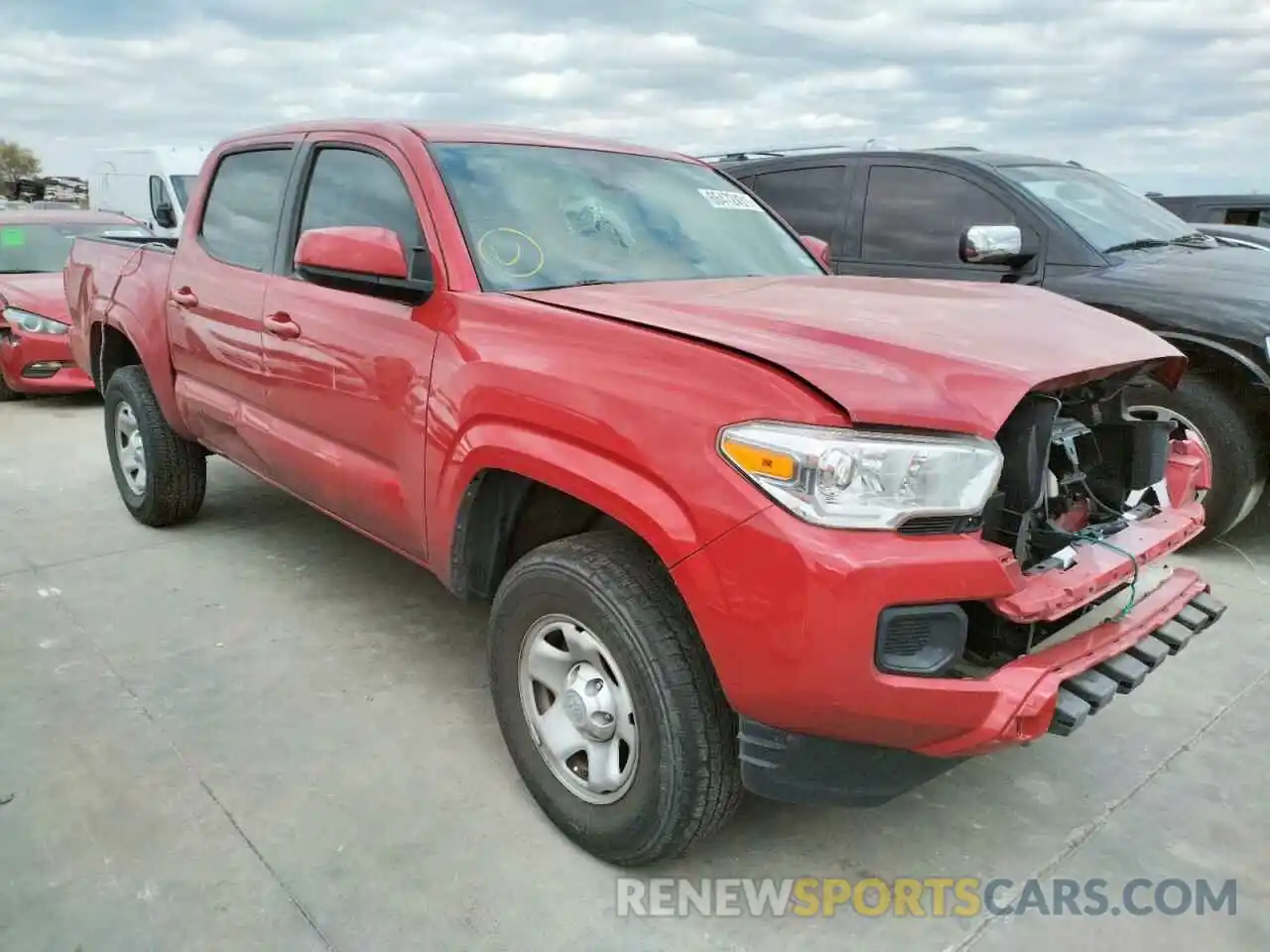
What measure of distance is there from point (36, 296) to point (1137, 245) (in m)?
7.84

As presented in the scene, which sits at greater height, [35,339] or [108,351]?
[108,351]

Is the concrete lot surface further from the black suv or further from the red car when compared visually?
the red car

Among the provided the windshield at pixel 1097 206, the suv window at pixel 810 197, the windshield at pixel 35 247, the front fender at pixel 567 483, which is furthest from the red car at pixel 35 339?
the windshield at pixel 1097 206

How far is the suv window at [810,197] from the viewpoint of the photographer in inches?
235

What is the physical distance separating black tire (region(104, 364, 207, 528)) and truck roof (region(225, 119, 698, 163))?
1.57m

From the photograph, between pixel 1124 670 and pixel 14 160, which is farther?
pixel 14 160

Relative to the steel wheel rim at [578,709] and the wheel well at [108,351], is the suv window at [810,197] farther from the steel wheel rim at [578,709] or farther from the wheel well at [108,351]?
the steel wheel rim at [578,709]

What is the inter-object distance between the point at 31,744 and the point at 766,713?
2.25 metres

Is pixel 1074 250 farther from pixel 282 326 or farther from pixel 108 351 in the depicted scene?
pixel 108 351

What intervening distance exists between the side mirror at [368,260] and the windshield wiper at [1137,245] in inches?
144

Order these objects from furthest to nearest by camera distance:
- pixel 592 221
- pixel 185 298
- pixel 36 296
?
1. pixel 36 296
2. pixel 185 298
3. pixel 592 221

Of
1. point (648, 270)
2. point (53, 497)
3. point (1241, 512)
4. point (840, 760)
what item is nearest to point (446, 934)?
point (840, 760)

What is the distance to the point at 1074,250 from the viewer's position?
5.03 metres

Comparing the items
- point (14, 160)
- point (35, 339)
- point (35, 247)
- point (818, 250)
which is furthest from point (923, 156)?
point (14, 160)
